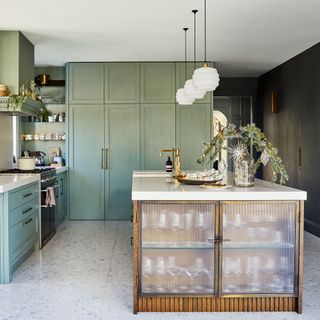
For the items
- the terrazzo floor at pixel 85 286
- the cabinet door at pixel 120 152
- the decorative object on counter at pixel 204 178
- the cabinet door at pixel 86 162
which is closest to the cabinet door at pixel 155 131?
the cabinet door at pixel 120 152

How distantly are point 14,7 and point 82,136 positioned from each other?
2706mm

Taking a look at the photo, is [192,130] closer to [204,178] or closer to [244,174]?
[204,178]

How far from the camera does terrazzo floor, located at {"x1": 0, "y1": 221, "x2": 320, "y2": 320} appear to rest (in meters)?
2.77

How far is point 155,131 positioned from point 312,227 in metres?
2.75

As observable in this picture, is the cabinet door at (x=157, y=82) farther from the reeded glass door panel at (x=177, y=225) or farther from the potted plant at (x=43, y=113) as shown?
the reeded glass door panel at (x=177, y=225)

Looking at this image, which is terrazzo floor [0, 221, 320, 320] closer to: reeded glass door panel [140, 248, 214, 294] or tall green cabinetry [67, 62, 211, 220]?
reeded glass door panel [140, 248, 214, 294]

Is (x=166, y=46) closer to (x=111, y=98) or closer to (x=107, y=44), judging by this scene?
(x=107, y=44)

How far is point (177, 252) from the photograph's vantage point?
2775mm

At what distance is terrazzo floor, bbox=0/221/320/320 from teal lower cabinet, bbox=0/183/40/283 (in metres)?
0.13

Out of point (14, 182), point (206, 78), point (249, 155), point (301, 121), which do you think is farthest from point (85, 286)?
point (301, 121)

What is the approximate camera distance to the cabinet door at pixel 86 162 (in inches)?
256

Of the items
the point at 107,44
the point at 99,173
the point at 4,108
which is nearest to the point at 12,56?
the point at 4,108

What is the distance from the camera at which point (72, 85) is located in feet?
21.3

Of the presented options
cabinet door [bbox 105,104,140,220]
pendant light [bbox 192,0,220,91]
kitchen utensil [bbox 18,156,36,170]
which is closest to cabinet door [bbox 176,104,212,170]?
cabinet door [bbox 105,104,140,220]
